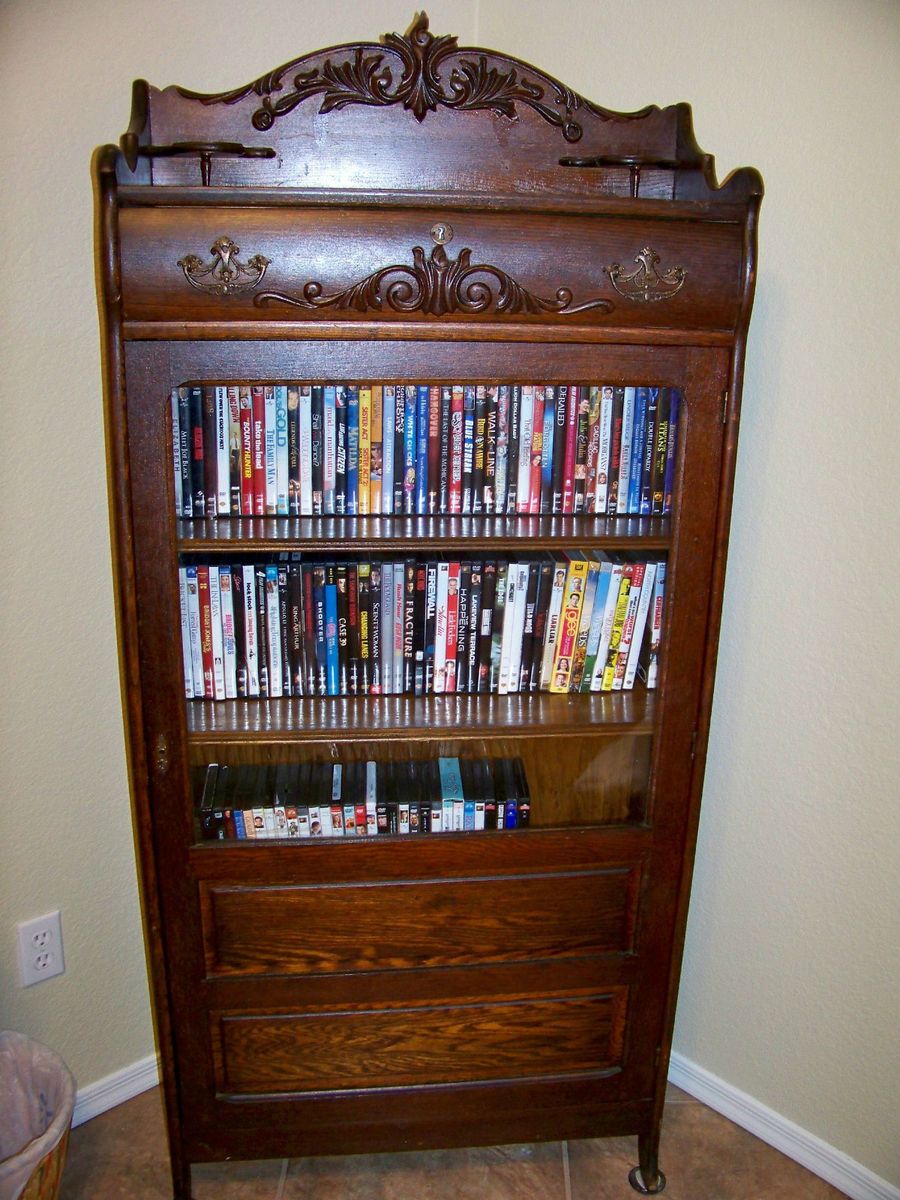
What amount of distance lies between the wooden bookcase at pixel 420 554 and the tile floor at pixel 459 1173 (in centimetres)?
9

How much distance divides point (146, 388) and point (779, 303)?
3.25 ft

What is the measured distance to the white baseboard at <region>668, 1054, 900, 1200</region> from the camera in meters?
1.70

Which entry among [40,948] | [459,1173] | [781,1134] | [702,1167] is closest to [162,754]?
[40,948]

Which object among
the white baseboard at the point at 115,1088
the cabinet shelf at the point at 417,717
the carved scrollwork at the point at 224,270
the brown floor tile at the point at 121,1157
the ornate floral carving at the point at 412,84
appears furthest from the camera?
the white baseboard at the point at 115,1088

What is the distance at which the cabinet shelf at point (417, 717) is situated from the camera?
4.65 ft

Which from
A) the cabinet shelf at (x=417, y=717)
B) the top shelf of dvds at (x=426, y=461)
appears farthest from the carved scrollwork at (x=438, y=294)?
the cabinet shelf at (x=417, y=717)

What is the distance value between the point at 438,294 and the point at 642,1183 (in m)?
1.58

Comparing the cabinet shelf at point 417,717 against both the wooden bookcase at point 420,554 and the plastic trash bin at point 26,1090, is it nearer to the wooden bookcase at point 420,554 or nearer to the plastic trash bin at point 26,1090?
the wooden bookcase at point 420,554

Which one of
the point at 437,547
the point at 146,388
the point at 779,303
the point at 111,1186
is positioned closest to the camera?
the point at 146,388

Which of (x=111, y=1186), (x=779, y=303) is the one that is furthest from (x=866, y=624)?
(x=111, y=1186)

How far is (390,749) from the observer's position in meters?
1.59

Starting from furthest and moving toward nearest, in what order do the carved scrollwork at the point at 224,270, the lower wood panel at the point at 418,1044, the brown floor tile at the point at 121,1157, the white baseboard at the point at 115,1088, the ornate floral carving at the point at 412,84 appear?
1. the white baseboard at the point at 115,1088
2. the brown floor tile at the point at 121,1157
3. the lower wood panel at the point at 418,1044
4. the ornate floral carving at the point at 412,84
5. the carved scrollwork at the point at 224,270

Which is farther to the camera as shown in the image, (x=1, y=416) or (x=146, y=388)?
(x=1, y=416)

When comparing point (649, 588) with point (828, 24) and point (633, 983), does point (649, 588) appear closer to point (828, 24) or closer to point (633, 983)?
point (633, 983)
